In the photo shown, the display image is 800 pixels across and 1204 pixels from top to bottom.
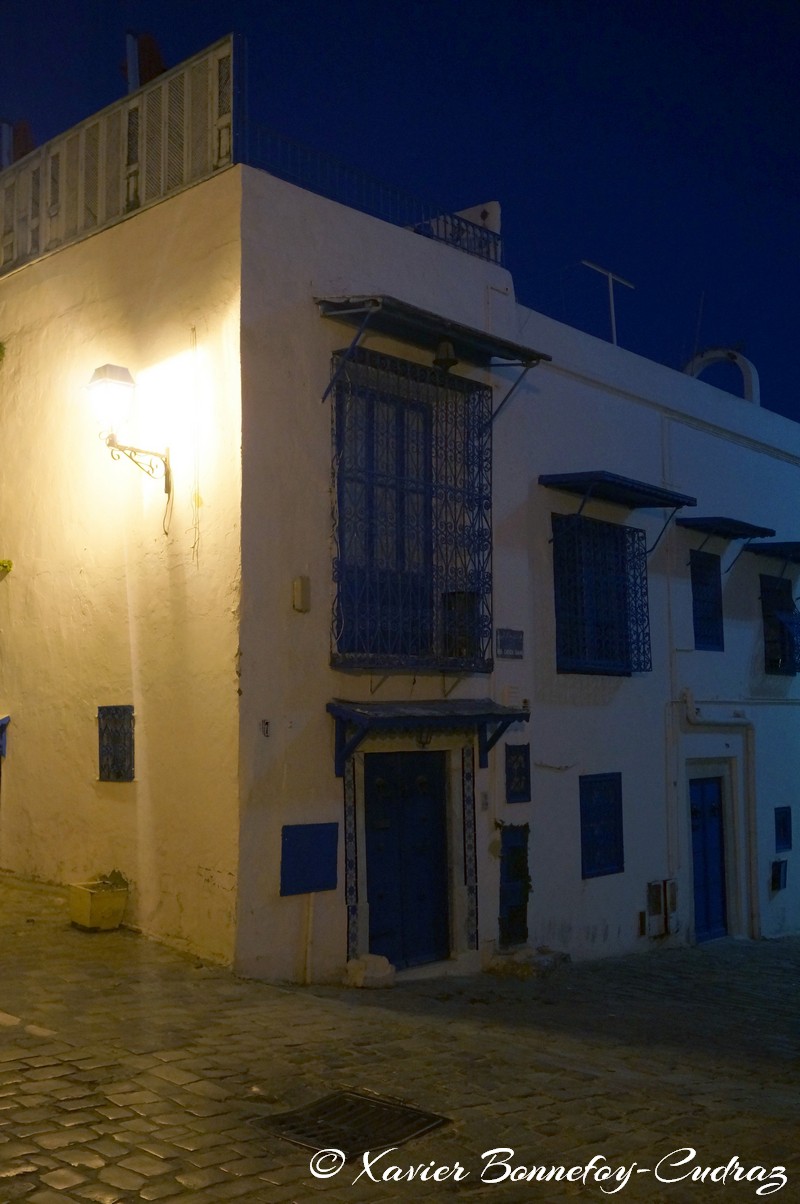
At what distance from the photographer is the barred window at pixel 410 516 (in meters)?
9.23

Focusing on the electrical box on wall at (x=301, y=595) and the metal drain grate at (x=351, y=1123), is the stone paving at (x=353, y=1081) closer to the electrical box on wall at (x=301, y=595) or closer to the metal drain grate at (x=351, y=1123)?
the metal drain grate at (x=351, y=1123)

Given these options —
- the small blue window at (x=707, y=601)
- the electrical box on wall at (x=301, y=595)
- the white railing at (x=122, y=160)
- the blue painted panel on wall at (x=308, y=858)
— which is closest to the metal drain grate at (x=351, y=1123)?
the blue painted panel on wall at (x=308, y=858)

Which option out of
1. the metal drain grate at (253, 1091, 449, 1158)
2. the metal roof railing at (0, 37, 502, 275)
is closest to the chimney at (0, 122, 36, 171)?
the metal roof railing at (0, 37, 502, 275)

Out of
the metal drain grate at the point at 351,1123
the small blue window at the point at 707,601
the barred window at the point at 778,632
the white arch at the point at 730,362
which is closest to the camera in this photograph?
the metal drain grate at the point at 351,1123

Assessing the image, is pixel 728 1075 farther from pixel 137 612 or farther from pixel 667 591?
pixel 667 591

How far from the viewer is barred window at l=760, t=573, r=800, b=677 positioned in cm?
1523

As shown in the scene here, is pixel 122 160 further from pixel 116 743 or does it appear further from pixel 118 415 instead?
pixel 116 743

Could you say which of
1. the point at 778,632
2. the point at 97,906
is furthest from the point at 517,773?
the point at 778,632

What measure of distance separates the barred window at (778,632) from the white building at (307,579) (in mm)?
3219

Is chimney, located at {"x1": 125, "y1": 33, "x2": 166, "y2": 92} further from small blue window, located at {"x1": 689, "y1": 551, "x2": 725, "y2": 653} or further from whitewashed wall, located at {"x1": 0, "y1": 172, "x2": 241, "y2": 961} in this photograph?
small blue window, located at {"x1": 689, "y1": 551, "x2": 725, "y2": 653}

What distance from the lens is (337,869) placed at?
8.85 meters

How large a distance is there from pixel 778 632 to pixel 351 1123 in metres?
11.5

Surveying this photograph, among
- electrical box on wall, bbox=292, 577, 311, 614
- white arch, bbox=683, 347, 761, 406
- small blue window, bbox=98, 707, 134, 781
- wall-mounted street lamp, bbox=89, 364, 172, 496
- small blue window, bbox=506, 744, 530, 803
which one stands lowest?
small blue window, bbox=506, 744, 530, 803

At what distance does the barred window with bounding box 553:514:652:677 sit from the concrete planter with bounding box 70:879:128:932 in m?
4.81
